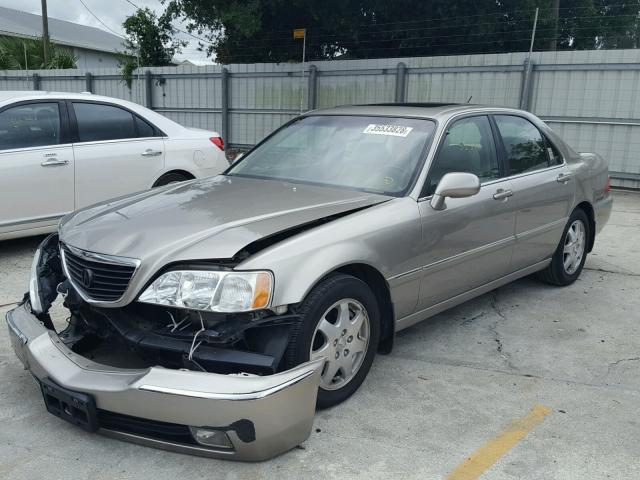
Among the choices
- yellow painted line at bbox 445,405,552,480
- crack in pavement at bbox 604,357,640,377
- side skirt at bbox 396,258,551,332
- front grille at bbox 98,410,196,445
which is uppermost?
side skirt at bbox 396,258,551,332

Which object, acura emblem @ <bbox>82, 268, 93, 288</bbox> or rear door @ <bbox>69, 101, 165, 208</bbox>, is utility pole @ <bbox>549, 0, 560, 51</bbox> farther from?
acura emblem @ <bbox>82, 268, 93, 288</bbox>

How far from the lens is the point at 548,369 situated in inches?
154

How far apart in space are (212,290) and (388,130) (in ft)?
6.26

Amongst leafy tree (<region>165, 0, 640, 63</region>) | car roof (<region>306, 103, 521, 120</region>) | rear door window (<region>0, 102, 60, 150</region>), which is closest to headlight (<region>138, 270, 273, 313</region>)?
car roof (<region>306, 103, 521, 120</region>)

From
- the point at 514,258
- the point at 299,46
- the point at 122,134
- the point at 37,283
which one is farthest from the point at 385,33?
the point at 37,283

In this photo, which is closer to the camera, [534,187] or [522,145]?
[534,187]

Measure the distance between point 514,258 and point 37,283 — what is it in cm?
323

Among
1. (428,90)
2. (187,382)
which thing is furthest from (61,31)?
(187,382)

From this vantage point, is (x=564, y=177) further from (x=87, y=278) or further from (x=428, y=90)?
(x=428, y=90)

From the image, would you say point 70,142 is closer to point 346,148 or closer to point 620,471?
point 346,148

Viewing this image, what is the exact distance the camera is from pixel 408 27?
1596 centimetres

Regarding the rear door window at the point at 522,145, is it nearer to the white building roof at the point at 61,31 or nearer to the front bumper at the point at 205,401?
the front bumper at the point at 205,401

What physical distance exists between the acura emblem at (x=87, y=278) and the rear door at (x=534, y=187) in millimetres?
2948

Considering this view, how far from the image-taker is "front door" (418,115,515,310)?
3.79 metres
